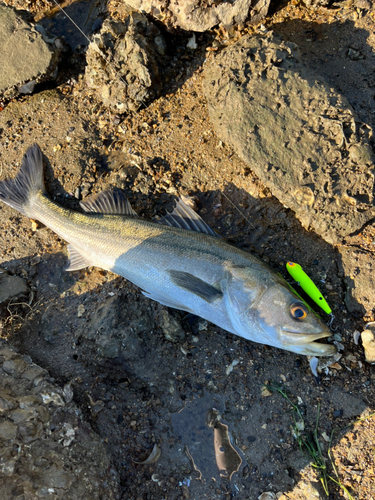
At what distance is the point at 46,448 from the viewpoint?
3.36 m

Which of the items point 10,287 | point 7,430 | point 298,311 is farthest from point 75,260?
point 298,311

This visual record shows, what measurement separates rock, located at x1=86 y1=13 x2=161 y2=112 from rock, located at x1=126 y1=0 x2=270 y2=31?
0.73 ft

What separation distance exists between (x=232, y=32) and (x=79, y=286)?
4.19 m

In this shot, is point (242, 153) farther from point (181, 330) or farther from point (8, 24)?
point (8, 24)

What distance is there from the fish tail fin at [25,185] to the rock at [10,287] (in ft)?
3.13

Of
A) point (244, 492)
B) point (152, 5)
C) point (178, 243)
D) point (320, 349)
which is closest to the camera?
point (320, 349)

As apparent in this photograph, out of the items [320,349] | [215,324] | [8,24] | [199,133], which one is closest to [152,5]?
[199,133]

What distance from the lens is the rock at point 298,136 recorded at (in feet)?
12.7

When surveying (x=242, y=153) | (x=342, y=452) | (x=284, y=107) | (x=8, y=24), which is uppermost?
(x=8, y=24)

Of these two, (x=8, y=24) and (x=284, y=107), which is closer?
(x=284, y=107)

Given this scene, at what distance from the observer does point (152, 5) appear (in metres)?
4.55

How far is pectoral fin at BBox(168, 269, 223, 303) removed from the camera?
3.69m

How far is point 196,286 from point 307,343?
51.2 inches

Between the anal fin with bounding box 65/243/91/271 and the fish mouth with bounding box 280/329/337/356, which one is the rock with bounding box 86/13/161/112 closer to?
the anal fin with bounding box 65/243/91/271
